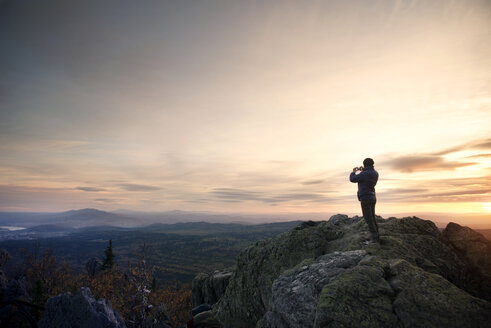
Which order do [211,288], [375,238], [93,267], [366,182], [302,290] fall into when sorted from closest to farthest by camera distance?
[302,290] → [366,182] → [375,238] → [211,288] → [93,267]

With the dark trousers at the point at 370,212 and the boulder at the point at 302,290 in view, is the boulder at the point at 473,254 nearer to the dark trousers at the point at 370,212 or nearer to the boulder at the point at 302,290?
the dark trousers at the point at 370,212

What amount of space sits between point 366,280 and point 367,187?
24.5 ft

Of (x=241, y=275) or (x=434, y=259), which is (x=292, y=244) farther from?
(x=434, y=259)

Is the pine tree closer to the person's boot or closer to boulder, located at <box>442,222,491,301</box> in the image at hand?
the person's boot

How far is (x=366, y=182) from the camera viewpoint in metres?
13.7

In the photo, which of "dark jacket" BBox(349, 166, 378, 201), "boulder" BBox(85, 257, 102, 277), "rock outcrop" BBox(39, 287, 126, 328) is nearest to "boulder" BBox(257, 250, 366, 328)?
"dark jacket" BBox(349, 166, 378, 201)

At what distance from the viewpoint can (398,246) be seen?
43.3 feet

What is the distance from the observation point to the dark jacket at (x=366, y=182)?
1361 cm

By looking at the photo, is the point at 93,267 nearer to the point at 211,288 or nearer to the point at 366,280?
the point at 211,288

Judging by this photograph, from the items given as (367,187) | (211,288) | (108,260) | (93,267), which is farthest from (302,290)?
(93,267)

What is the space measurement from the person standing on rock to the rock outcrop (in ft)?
70.2

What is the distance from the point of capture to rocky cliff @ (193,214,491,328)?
6602mm

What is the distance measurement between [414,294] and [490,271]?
38.2ft

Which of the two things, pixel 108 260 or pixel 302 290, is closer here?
pixel 302 290
